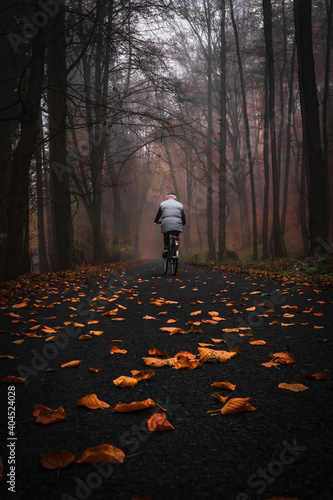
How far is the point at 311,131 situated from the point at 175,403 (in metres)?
9.65

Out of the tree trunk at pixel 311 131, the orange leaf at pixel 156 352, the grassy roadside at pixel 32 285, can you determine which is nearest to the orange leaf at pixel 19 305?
the grassy roadside at pixel 32 285

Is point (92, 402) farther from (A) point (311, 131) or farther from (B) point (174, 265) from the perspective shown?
(A) point (311, 131)

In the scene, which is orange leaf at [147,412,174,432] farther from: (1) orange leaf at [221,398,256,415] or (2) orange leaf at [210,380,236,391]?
(2) orange leaf at [210,380,236,391]

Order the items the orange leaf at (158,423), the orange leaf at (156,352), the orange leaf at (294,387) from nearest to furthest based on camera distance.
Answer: the orange leaf at (158,423)
the orange leaf at (294,387)
the orange leaf at (156,352)

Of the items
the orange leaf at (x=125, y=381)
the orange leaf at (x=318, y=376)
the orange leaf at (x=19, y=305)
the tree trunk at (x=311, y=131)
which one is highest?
the tree trunk at (x=311, y=131)

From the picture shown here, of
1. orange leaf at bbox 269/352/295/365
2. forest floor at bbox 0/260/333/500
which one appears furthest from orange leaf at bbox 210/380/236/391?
orange leaf at bbox 269/352/295/365

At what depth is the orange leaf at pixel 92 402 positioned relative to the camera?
179 centimetres

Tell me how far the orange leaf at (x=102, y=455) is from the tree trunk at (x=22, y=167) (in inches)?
250

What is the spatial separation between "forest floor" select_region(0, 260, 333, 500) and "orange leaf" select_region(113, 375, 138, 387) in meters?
0.02

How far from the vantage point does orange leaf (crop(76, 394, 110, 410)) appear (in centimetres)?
179

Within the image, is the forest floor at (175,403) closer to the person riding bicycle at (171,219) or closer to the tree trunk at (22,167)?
the tree trunk at (22,167)

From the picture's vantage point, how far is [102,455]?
4.36 feet

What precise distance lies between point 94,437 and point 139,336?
1.79 m

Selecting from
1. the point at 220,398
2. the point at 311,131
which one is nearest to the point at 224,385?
the point at 220,398
